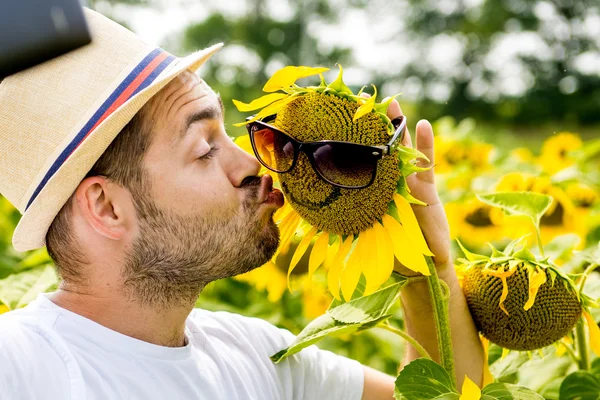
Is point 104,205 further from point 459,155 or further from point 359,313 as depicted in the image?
point 459,155

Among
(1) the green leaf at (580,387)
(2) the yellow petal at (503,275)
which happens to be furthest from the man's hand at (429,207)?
(1) the green leaf at (580,387)

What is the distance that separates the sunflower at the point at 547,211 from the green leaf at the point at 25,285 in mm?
1286

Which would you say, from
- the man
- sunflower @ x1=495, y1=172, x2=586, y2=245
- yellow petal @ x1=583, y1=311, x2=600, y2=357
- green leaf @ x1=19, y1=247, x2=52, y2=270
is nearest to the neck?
the man

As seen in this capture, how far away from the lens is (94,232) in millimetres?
1447

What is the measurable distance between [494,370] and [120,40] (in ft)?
3.15

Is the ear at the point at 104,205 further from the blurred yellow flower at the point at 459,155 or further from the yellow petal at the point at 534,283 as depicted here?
the blurred yellow flower at the point at 459,155

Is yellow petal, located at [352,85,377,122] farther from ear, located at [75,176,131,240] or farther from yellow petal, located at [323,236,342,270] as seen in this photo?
ear, located at [75,176,131,240]

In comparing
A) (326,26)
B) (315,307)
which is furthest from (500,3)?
(315,307)

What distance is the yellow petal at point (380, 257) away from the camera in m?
1.31

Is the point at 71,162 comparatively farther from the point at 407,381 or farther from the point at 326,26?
the point at 326,26

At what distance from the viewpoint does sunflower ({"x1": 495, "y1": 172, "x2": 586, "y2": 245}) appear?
2449 millimetres

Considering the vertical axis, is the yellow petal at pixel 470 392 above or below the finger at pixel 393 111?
below

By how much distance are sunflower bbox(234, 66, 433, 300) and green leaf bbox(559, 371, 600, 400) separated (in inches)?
18.3

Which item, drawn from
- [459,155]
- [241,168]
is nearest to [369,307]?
[241,168]
